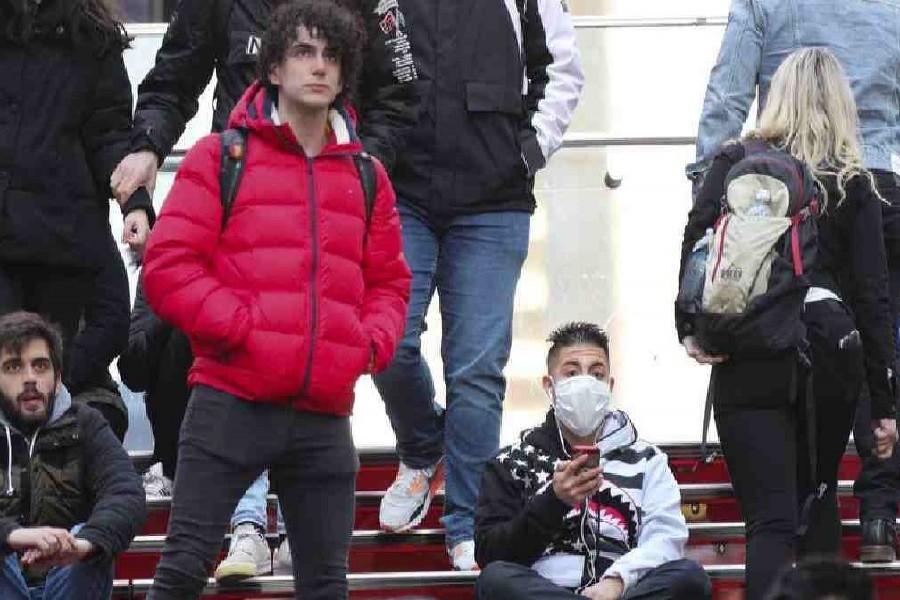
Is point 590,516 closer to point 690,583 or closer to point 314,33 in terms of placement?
point 690,583

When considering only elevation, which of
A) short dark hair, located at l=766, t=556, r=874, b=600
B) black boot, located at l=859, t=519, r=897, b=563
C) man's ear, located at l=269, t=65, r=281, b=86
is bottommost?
black boot, located at l=859, t=519, r=897, b=563

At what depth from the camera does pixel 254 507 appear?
6734 millimetres

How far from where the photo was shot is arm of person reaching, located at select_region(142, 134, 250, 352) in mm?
5566

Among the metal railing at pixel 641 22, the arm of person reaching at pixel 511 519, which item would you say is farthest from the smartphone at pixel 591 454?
the metal railing at pixel 641 22

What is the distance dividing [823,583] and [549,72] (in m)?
2.99

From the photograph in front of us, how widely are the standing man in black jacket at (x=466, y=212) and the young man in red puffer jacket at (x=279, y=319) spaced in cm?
103

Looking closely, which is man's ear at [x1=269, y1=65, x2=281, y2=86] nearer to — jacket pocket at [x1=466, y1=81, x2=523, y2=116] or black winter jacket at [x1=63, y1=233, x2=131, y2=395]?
black winter jacket at [x1=63, y1=233, x2=131, y2=395]

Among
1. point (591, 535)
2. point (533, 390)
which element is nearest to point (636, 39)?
point (533, 390)

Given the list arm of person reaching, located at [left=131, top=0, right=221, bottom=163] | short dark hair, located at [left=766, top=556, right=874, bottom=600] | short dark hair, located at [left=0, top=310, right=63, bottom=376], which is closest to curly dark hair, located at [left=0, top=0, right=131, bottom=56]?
arm of person reaching, located at [left=131, top=0, right=221, bottom=163]

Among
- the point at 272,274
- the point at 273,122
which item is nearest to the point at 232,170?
the point at 273,122

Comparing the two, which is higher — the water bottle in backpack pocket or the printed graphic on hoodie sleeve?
the printed graphic on hoodie sleeve

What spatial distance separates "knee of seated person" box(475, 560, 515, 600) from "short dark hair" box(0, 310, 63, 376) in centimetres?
123

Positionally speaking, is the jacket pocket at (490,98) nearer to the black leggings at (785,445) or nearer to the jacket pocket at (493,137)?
the jacket pocket at (493,137)

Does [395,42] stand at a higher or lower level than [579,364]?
higher
